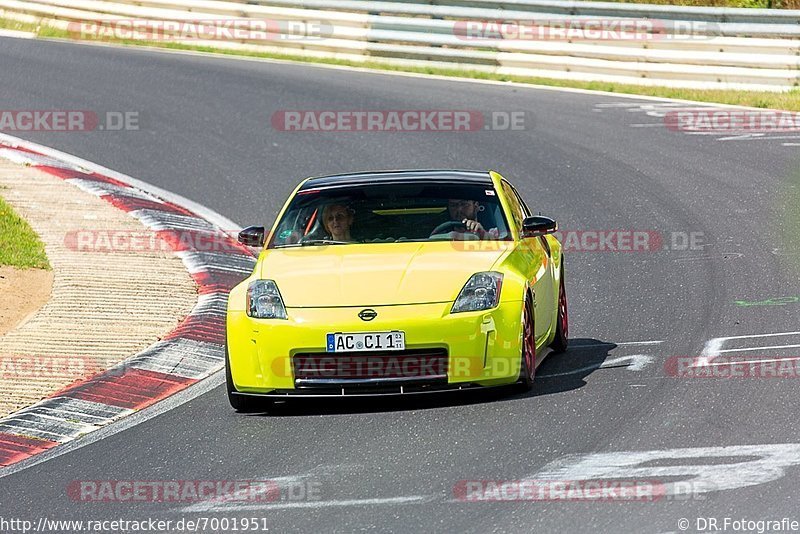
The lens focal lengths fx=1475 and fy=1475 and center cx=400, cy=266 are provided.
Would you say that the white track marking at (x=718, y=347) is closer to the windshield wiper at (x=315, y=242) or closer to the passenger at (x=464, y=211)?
the passenger at (x=464, y=211)

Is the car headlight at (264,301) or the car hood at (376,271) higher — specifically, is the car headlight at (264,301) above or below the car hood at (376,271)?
below

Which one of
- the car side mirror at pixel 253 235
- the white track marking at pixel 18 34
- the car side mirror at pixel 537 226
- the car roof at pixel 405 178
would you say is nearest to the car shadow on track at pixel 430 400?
the car side mirror at pixel 537 226

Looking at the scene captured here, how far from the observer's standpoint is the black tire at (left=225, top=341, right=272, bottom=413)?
8539 millimetres

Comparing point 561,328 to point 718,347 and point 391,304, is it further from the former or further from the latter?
point 391,304

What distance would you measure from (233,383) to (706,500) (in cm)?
323

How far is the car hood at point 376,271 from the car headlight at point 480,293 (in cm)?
4

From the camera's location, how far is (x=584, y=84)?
2195cm

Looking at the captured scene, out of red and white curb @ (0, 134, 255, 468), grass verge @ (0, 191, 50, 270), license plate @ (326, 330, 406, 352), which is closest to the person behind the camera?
license plate @ (326, 330, 406, 352)

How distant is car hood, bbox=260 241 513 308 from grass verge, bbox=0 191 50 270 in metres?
3.96

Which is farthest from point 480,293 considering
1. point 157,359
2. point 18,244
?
point 18,244

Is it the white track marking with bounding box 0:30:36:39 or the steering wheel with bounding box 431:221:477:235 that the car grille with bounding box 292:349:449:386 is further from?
the white track marking with bounding box 0:30:36:39

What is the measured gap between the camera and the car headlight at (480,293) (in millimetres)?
8359

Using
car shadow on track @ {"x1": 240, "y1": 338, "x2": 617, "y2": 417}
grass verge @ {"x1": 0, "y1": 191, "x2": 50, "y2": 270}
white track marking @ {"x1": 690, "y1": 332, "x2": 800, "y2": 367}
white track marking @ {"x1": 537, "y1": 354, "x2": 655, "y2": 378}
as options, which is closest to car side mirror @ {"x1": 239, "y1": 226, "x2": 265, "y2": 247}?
car shadow on track @ {"x1": 240, "y1": 338, "x2": 617, "y2": 417}

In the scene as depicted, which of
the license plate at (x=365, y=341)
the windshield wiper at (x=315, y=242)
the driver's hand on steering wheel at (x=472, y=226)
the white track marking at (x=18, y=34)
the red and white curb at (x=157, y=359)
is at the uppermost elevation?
the white track marking at (x=18, y=34)
